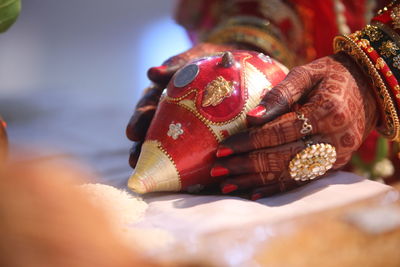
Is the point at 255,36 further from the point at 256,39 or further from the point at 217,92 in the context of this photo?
the point at 217,92

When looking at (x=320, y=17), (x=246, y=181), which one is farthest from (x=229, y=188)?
(x=320, y=17)

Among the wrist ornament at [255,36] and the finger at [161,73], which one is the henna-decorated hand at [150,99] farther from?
the wrist ornament at [255,36]

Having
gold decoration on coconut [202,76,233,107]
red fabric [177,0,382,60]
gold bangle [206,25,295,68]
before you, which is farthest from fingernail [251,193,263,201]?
red fabric [177,0,382,60]

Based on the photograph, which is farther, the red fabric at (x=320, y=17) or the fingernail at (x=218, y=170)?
the red fabric at (x=320, y=17)

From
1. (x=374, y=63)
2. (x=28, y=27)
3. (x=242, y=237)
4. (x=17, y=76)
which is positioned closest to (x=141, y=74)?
(x=17, y=76)

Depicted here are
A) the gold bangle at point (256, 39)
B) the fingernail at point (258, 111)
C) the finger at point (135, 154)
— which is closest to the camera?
the fingernail at point (258, 111)

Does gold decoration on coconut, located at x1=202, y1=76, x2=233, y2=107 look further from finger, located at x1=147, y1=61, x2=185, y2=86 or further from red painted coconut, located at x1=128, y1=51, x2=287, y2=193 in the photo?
finger, located at x1=147, y1=61, x2=185, y2=86

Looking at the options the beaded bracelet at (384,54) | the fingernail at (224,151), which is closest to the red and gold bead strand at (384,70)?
the beaded bracelet at (384,54)
